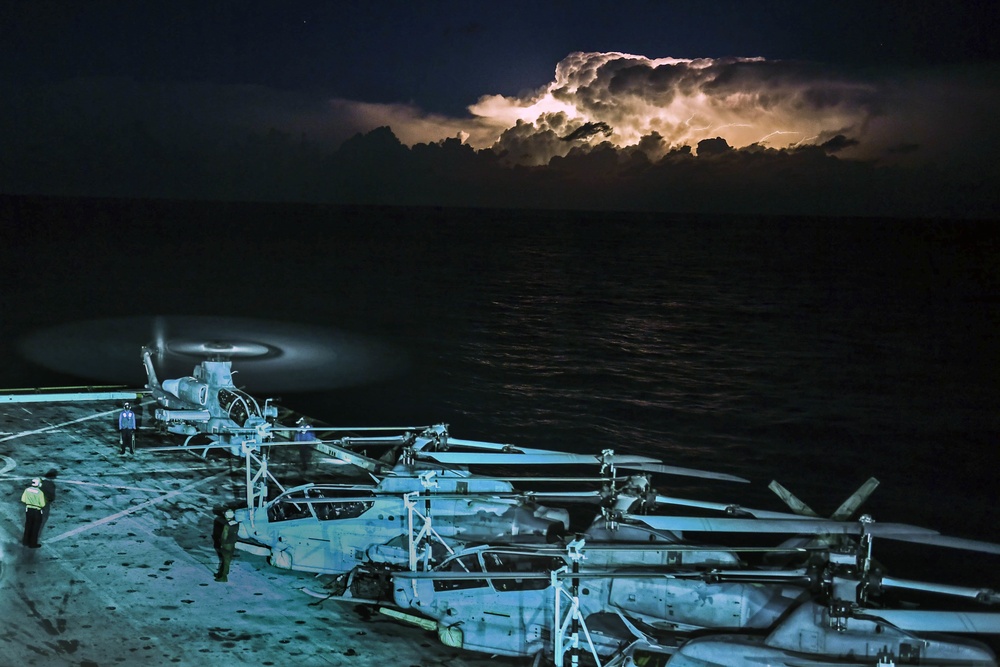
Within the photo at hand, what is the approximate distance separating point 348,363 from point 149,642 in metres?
44.7

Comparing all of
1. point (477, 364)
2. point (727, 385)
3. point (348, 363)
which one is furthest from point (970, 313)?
point (348, 363)

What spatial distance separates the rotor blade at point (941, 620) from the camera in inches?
526

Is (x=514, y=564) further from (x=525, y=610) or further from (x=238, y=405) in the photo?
(x=238, y=405)

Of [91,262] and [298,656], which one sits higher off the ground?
[91,262]

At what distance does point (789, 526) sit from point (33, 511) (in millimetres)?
15059

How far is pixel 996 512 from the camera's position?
3497 cm

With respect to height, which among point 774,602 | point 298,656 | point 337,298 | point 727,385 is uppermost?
point 337,298

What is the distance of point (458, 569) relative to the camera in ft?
56.2

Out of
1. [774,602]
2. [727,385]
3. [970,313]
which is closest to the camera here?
[774,602]

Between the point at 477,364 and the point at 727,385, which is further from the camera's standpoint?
the point at 477,364

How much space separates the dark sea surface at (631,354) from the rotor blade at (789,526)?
17.0 meters

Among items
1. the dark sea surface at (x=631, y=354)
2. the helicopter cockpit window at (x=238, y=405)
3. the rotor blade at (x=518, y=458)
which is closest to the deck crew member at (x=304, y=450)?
the helicopter cockpit window at (x=238, y=405)

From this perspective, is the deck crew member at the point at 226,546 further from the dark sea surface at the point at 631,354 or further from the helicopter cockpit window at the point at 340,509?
the dark sea surface at the point at 631,354

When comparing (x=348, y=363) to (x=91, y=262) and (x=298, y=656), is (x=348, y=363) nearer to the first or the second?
(x=298, y=656)
